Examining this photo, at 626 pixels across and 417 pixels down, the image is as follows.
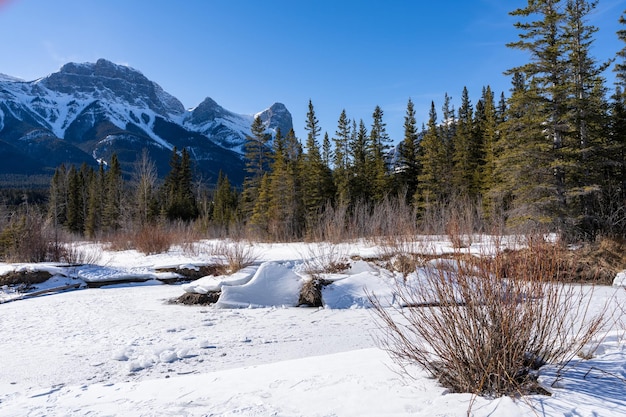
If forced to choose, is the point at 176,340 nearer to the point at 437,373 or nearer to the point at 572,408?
the point at 437,373

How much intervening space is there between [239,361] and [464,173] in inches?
1153

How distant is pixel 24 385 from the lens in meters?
3.22

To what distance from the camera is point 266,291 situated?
6.85 m

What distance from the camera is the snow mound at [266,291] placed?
6662 mm

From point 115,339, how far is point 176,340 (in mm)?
837

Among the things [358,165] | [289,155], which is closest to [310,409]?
[289,155]

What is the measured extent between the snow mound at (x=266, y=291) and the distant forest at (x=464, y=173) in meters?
3.27

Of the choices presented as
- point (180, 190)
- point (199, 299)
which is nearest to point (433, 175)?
point (199, 299)

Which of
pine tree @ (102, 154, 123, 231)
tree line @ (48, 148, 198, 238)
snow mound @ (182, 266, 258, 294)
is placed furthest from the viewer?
tree line @ (48, 148, 198, 238)

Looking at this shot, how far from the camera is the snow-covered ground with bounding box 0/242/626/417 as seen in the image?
2.20m

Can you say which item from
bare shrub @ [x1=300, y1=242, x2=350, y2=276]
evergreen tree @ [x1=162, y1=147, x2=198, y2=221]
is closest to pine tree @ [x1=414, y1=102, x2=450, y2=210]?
bare shrub @ [x1=300, y1=242, x2=350, y2=276]

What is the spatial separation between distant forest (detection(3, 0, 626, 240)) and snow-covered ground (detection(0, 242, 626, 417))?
129 cm

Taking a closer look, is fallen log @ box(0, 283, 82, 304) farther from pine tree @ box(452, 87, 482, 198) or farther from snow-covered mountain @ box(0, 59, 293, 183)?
snow-covered mountain @ box(0, 59, 293, 183)

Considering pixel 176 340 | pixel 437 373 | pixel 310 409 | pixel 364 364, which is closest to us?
pixel 310 409
